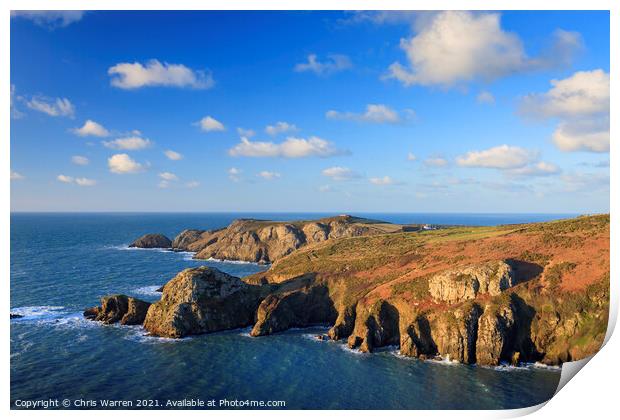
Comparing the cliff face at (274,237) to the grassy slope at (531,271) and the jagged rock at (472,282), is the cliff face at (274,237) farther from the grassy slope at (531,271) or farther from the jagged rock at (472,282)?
the jagged rock at (472,282)

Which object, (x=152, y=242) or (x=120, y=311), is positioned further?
(x=152, y=242)

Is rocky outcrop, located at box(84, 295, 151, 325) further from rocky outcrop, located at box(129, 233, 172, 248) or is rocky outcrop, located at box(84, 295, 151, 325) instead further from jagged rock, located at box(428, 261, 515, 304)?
rocky outcrop, located at box(129, 233, 172, 248)

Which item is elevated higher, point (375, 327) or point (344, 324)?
point (375, 327)

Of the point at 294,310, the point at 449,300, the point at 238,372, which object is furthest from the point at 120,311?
the point at 449,300

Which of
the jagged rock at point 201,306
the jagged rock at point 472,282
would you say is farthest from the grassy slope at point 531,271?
the jagged rock at point 201,306

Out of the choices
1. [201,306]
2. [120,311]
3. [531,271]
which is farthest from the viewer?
[120,311]

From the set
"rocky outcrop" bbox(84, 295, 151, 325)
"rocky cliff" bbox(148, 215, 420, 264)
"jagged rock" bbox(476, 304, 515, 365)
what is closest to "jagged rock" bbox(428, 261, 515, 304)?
"jagged rock" bbox(476, 304, 515, 365)

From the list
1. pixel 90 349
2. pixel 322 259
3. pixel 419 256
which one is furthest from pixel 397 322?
pixel 90 349

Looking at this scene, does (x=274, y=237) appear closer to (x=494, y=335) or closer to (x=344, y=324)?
(x=344, y=324)
